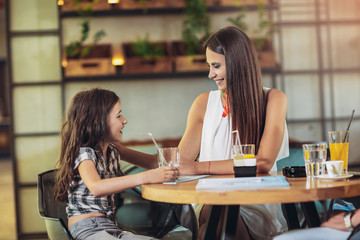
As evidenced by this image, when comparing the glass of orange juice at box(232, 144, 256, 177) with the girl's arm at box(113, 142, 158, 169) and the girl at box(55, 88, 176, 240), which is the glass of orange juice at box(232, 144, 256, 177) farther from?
the girl's arm at box(113, 142, 158, 169)

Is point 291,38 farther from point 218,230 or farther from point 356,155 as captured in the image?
point 218,230

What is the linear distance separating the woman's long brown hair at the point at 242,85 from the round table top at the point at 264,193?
23.9 inches

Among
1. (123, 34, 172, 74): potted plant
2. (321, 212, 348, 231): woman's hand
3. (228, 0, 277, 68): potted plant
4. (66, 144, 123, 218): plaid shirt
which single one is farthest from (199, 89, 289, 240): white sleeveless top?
(228, 0, 277, 68): potted plant

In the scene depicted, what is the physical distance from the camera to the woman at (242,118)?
6.59 ft

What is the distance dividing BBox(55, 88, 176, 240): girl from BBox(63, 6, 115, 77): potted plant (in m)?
2.14

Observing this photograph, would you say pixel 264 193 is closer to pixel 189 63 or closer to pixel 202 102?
pixel 202 102

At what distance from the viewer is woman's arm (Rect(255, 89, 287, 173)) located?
1977mm

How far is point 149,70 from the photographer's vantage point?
427cm

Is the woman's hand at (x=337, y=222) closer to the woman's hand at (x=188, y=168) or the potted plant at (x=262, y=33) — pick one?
the woman's hand at (x=188, y=168)

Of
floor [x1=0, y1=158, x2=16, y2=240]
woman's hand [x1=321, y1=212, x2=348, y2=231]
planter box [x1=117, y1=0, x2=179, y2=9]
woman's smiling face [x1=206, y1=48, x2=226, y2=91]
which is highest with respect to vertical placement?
planter box [x1=117, y1=0, x2=179, y2=9]

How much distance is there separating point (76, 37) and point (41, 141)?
0.93 m

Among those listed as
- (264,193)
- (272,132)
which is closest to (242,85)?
(272,132)

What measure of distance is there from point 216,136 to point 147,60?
203 centimetres

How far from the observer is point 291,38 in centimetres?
455
